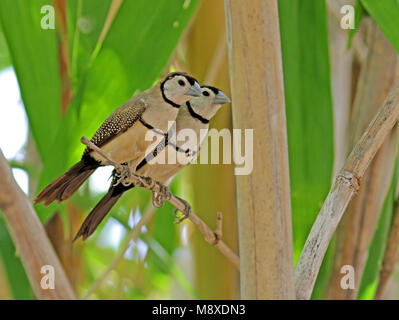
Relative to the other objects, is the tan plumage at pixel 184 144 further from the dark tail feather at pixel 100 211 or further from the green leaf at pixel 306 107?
the green leaf at pixel 306 107

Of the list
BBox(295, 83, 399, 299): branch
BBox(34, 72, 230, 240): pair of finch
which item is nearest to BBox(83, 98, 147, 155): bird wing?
BBox(34, 72, 230, 240): pair of finch

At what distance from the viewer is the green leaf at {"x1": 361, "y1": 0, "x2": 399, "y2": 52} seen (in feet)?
2.59

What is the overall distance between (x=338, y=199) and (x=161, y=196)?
27cm

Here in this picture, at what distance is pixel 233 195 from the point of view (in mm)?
1085

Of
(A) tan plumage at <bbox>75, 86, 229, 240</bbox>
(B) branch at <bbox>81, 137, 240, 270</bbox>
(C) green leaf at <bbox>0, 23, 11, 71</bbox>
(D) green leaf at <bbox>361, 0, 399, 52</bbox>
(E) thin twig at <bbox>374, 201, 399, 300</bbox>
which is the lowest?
(E) thin twig at <bbox>374, 201, 399, 300</bbox>

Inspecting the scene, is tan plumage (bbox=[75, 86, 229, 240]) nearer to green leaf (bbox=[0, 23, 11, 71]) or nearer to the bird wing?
the bird wing

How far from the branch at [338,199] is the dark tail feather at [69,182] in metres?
0.30

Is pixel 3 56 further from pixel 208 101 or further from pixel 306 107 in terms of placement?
pixel 306 107

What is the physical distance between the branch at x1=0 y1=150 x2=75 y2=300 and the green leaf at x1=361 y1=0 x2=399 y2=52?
19.2 inches

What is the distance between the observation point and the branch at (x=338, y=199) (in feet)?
2.12

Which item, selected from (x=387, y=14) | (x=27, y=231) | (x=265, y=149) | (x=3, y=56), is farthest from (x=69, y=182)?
(x=3, y=56)

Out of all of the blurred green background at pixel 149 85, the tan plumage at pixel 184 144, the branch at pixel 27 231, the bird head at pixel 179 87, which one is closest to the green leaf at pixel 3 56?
the blurred green background at pixel 149 85
